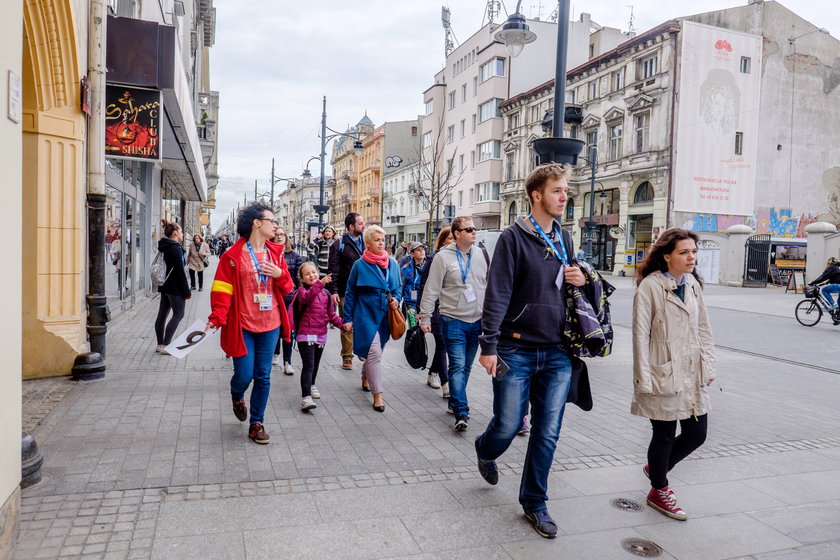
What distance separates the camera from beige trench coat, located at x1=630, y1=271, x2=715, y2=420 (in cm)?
375

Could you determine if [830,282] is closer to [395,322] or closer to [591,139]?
[395,322]

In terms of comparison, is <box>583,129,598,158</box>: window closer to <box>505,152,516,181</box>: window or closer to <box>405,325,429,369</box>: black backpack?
<box>505,152,516,181</box>: window

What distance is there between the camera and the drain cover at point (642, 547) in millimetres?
3383

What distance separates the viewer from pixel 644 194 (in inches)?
1337

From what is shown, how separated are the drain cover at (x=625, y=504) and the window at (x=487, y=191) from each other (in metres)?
42.3

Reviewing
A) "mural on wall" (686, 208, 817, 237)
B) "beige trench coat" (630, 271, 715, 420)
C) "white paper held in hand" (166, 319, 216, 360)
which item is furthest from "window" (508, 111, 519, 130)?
"beige trench coat" (630, 271, 715, 420)

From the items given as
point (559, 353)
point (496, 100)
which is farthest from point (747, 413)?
point (496, 100)

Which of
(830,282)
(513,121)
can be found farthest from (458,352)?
(513,121)

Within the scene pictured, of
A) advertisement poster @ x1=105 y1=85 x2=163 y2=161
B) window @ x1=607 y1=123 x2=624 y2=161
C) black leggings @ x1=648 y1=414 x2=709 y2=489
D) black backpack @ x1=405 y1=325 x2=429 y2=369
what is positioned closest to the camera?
black leggings @ x1=648 y1=414 x2=709 y2=489

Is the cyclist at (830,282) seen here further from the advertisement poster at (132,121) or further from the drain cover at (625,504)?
the advertisement poster at (132,121)

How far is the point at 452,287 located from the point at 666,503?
2546 millimetres

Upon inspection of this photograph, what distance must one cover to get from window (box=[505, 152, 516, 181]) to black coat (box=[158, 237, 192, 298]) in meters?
36.9

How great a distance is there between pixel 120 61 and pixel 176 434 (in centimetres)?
597

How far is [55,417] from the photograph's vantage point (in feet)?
17.6
